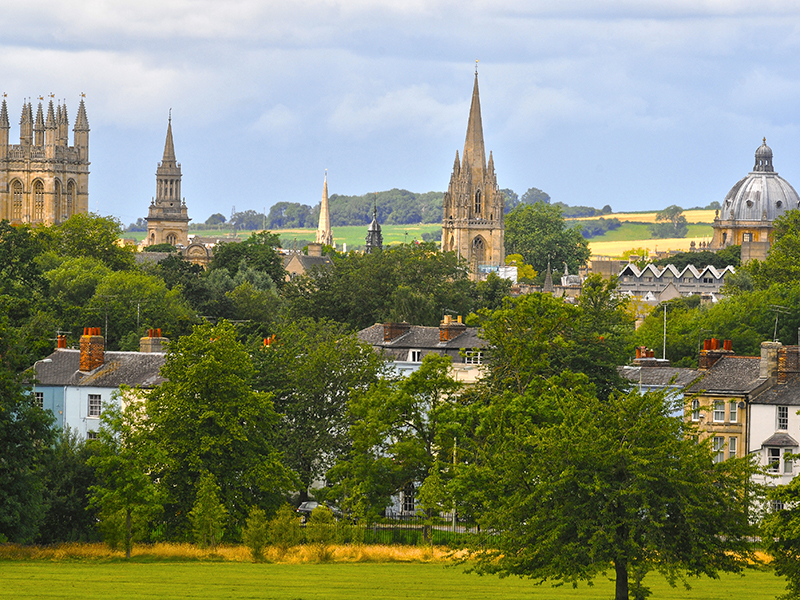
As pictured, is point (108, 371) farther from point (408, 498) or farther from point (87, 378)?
point (408, 498)

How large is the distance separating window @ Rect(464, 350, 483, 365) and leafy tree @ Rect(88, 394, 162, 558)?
61.8ft

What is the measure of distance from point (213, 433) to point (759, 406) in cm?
1998

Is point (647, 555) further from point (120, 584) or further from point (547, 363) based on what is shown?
point (547, 363)

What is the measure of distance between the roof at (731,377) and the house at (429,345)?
8394 millimetres

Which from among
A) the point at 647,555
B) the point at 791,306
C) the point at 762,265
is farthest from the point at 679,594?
the point at 762,265

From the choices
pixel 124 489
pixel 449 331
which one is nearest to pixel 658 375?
pixel 449 331

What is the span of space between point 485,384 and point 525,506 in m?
21.4

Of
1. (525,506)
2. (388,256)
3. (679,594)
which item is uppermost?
(388,256)

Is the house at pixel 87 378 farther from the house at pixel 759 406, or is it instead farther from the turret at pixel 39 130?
the turret at pixel 39 130

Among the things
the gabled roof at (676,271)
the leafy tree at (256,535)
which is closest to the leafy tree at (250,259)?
the gabled roof at (676,271)

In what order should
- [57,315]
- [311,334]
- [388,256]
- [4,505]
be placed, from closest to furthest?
[4,505], [311,334], [57,315], [388,256]

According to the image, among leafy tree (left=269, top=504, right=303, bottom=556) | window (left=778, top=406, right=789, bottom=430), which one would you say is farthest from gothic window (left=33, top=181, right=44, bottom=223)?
leafy tree (left=269, top=504, right=303, bottom=556)

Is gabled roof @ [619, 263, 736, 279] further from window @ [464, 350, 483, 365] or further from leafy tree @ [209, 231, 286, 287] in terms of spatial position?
window @ [464, 350, 483, 365]

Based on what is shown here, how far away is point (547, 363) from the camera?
2088 inches
